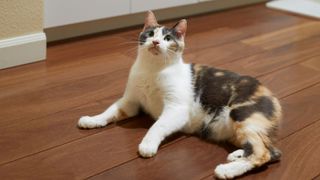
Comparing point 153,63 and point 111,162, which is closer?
point 111,162

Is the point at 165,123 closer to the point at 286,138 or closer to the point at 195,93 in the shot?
the point at 195,93

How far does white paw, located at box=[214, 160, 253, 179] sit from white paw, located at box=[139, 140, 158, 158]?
190mm

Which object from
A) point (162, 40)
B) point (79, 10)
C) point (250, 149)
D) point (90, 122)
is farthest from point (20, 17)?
point (250, 149)

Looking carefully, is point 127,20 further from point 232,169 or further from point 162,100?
point 232,169

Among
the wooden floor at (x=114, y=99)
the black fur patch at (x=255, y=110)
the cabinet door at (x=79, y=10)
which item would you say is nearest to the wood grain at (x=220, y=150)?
the wooden floor at (x=114, y=99)

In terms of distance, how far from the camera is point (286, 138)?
137 cm

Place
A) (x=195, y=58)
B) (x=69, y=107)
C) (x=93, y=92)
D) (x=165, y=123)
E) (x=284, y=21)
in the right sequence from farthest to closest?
1. (x=284, y=21)
2. (x=195, y=58)
3. (x=93, y=92)
4. (x=69, y=107)
5. (x=165, y=123)

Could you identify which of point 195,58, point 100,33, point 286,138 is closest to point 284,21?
point 195,58

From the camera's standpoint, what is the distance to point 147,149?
1217 millimetres

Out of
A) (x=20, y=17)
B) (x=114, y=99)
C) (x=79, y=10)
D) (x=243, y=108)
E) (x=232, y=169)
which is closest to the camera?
(x=232, y=169)

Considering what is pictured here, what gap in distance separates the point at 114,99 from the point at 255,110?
0.56 m

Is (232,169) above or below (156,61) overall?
below

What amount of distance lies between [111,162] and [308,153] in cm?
61

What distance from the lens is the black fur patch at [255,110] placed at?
1.23 metres
